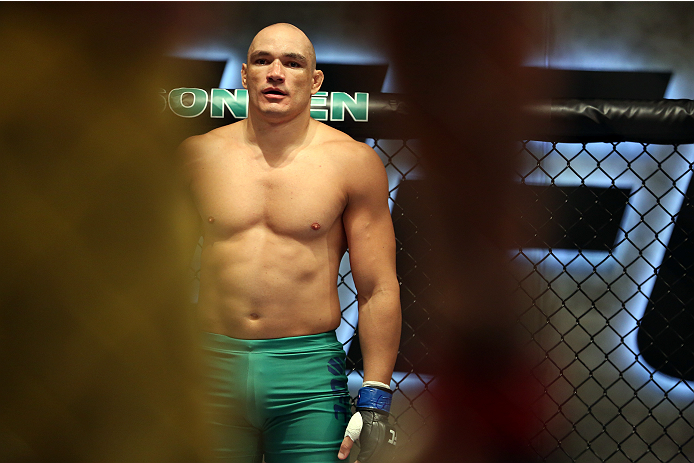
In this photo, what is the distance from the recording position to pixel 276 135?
1.34 m

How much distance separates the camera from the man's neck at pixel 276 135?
134cm

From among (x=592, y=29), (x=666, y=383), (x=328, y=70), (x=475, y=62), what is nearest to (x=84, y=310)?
(x=328, y=70)

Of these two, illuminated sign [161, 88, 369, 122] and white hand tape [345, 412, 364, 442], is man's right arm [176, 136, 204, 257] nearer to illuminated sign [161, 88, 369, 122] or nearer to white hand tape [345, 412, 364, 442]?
illuminated sign [161, 88, 369, 122]

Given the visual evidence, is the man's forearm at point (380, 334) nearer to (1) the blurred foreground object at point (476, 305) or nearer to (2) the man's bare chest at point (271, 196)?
(2) the man's bare chest at point (271, 196)

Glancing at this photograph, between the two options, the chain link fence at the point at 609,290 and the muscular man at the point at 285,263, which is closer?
the muscular man at the point at 285,263

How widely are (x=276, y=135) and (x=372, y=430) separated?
28.0 inches

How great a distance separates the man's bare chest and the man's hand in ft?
1.28

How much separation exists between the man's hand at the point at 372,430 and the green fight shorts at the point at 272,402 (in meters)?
0.04

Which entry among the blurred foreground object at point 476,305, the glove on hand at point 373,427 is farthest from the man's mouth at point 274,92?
the blurred foreground object at point 476,305

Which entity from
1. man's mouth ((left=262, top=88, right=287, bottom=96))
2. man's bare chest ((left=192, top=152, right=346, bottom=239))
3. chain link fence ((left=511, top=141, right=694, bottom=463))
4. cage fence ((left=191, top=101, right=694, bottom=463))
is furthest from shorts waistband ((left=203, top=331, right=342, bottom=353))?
chain link fence ((left=511, top=141, right=694, bottom=463))

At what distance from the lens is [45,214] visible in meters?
0.94

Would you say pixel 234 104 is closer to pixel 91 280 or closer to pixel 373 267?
pixel 373 267

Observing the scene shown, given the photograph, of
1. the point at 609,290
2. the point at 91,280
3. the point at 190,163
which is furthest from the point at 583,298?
the point at 91,280

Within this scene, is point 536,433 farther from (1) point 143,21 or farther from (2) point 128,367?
(1) point 143,21
